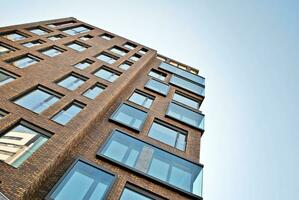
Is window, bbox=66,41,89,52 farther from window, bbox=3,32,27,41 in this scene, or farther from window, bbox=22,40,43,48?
window, bbox=3,32,27,41

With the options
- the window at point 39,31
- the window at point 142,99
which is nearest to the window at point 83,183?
the window at point 142,99

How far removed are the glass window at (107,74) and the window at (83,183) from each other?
28.9ft

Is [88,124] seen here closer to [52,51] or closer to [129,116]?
[129,116]

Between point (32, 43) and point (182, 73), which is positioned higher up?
point (182, 73)

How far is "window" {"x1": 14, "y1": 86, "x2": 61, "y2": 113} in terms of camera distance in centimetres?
1616

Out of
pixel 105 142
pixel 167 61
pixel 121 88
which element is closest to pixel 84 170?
pixel 105 142

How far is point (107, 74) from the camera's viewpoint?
2319 cm

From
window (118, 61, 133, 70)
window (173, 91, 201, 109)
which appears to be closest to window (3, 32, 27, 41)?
window (118, 61, 133, 70)

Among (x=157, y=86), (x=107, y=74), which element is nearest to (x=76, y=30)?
(x=107, y=74)

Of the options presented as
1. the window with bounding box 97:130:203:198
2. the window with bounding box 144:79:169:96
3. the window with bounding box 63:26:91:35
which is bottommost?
the window with bounding box 97:130:203:198

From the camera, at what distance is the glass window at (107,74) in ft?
73.6

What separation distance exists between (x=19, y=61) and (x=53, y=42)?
5.05 metres

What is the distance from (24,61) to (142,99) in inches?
315

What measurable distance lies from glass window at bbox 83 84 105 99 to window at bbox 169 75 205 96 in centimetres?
842
